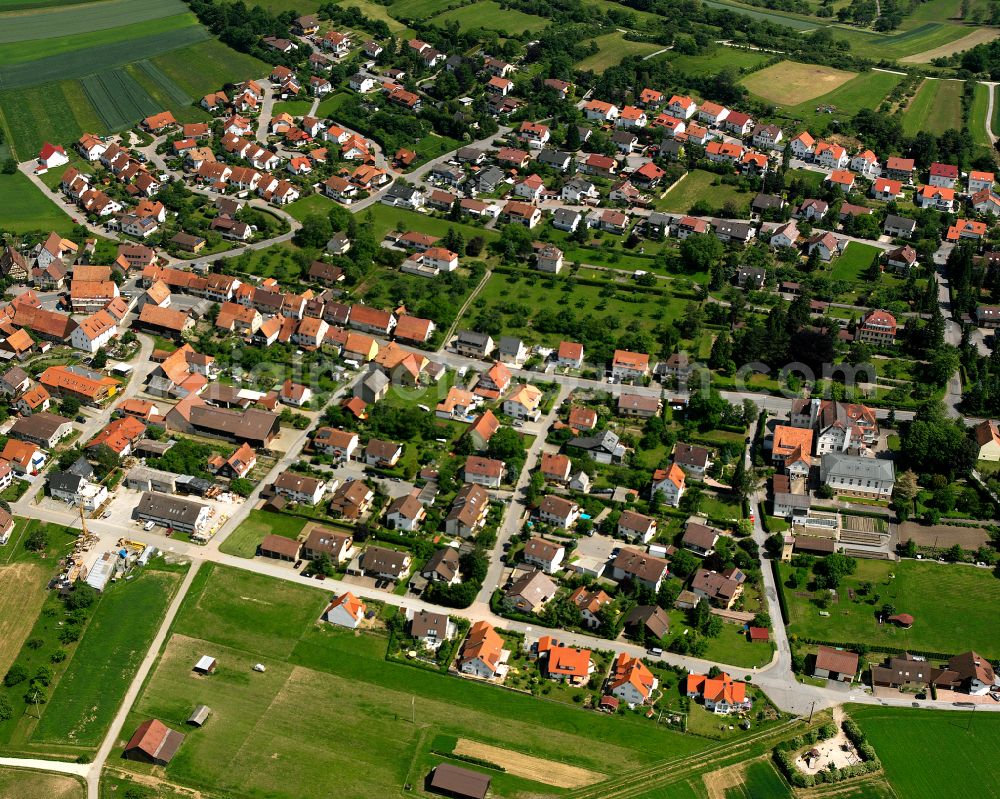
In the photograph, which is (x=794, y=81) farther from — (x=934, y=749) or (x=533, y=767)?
(x=533, y=767)

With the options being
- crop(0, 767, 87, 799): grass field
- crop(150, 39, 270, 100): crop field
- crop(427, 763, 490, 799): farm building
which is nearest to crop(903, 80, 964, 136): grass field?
crop(150, 39, 270, 100): crop field

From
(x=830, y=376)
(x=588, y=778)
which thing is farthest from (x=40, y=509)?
(x=830, y=376)

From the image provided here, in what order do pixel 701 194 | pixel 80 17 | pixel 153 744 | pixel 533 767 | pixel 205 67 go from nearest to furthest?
pixel 153 744 → pixel 533 767 → pixel 701 194 → pixel 205 67 → pixel 80 17

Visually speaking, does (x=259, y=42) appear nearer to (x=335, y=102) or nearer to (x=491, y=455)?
(x=335, y=102)

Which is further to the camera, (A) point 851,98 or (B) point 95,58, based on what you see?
(B) point 95,58

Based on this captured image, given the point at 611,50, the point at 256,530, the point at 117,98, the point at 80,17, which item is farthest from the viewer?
the point at 80,17

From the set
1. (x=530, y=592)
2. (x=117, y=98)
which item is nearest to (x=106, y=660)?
(x=530, y=592)

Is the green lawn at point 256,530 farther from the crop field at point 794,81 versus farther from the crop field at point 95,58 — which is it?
the crop field at point 794,81

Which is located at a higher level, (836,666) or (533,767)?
(836,666)
